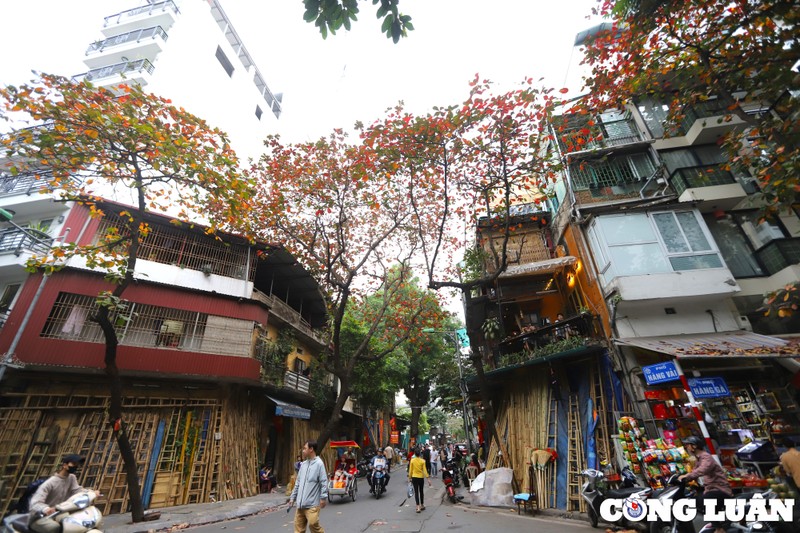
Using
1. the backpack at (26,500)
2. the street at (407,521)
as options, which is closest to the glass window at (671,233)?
the street at (407,521)

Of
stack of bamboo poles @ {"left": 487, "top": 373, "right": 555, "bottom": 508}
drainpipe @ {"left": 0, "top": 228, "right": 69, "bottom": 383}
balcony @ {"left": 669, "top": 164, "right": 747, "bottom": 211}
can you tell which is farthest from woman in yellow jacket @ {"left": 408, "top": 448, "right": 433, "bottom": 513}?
balcony @ {"left": 669, "top": 164, "right": 747, "bottom": 211}

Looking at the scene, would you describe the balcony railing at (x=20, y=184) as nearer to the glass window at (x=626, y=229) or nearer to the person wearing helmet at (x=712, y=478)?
the glass window at (x=626, y=229)

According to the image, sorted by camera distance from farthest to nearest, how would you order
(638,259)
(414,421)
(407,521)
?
(414,421), (638,259), (407,521)

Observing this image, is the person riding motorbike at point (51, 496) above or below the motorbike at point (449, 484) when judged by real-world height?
above

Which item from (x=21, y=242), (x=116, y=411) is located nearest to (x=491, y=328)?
(x=116, y=411)

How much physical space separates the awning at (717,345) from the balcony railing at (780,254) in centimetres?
249

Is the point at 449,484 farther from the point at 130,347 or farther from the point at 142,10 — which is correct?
the point at 142,10

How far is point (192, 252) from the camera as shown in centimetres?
1423

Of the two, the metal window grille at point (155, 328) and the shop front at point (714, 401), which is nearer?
the shop front at point (714, 401)

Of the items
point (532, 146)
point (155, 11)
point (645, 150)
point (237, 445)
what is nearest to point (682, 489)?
point (532, 146)

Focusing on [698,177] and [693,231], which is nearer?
[693,231]

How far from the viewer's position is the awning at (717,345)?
8094 mm

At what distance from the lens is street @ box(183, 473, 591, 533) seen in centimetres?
718

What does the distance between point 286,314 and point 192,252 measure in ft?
17.5
